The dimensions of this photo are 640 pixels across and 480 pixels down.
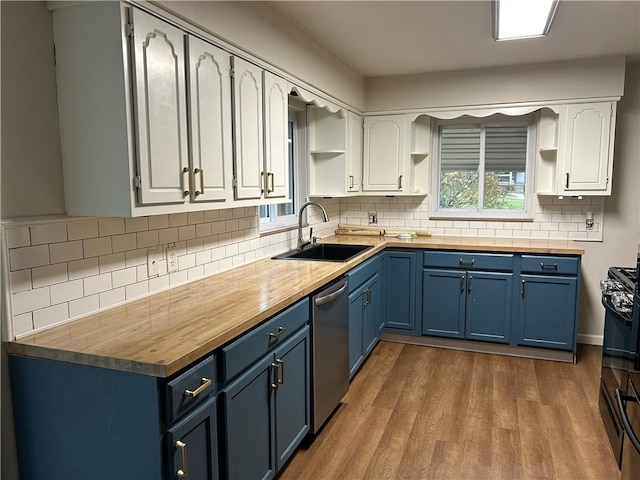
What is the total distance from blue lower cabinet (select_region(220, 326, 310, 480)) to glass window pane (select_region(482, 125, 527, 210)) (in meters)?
2.76

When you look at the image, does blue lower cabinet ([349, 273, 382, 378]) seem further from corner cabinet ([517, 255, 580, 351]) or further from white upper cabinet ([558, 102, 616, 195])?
white upper cabinet ([558, 102, 616, 195])

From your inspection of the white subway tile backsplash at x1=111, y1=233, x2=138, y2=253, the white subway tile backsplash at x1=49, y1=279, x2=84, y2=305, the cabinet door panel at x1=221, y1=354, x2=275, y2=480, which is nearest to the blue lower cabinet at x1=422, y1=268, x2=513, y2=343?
the cabinet door panel at x1=221, y1=354, x2=275, y2=480

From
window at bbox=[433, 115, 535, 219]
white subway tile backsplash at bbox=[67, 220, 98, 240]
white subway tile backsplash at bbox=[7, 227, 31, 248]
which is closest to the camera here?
white subway tile backsplash at bbox=[7, 227, 31, 248]

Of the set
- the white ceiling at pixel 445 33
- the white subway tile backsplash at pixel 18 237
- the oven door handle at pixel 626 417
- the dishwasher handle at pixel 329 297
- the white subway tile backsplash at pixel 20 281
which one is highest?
the white ceiling at pixel 445 33

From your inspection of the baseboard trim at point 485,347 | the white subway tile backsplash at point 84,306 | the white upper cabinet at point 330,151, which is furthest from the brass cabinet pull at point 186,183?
the baseboard trim at point 485,347

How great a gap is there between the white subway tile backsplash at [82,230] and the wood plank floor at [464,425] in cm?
145

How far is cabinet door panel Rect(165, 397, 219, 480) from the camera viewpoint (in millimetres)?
1389

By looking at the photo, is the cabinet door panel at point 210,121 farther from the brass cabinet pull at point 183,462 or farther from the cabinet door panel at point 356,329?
the cabinet door panel at point 356,329

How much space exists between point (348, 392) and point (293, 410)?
1.00m

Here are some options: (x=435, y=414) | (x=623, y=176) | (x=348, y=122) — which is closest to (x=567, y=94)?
(x=623, y=176)

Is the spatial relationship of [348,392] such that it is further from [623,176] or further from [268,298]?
[623,176]

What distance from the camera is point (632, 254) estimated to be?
392 cm

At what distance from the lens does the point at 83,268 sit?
179cm

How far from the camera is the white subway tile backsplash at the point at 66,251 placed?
1.68 metres
